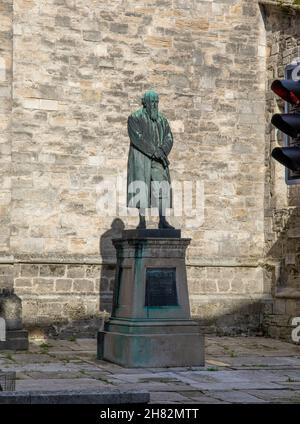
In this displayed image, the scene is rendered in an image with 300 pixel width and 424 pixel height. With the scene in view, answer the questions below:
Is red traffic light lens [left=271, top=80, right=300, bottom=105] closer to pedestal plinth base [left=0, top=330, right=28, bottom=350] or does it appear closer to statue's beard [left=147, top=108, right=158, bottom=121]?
statue's beard [left=147, top=108, right=158, bottom=121]

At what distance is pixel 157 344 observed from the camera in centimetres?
1112

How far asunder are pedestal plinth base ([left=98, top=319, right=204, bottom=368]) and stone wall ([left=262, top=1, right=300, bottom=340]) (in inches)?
150

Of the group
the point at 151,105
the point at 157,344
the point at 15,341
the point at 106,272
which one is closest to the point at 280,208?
the point at 106,272

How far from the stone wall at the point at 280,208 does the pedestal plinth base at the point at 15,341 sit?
452cm

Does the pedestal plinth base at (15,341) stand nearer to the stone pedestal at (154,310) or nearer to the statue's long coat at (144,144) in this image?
the stone pedestal at (154,310)

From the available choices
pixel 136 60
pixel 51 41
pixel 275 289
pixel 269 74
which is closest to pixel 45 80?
pixel 51 41

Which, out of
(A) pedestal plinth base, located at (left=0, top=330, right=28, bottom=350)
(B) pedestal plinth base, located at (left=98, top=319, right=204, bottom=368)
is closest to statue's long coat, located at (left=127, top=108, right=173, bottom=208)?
(B) pedestal plinth base, located at (left=98, top=319, right=204, bottom=368)

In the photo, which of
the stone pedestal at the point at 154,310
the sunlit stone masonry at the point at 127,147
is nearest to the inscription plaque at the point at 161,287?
the stone pedestal at the point at 154,310

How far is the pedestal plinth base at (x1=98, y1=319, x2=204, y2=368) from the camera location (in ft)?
36.3

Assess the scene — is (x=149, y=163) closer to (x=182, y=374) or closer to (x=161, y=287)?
(x=161, y=287)

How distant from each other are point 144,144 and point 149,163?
10.1 inches

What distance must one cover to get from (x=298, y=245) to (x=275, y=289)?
0.96m

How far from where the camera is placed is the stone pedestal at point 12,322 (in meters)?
12.7

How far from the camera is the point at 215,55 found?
15719 millimetres
